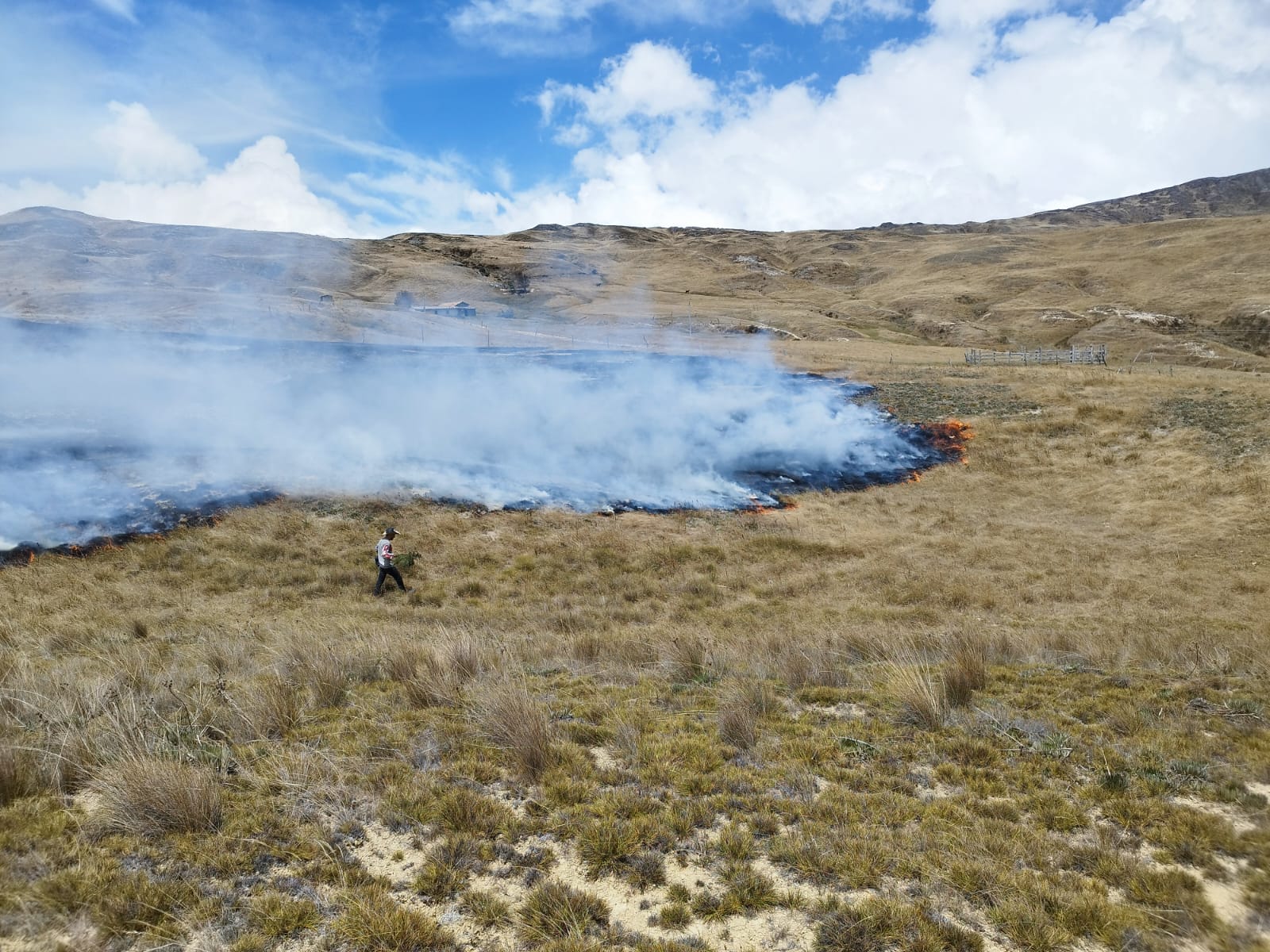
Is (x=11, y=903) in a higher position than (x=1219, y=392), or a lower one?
lower

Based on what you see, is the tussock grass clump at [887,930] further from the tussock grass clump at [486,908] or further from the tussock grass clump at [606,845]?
the tussock grass clump at [486,908]

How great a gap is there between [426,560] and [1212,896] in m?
15.2

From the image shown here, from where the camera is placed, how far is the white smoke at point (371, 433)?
18.5m

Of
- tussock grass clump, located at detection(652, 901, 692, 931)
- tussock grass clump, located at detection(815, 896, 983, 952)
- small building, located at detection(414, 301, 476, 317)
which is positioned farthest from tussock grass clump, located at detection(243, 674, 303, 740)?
small building, located at detection(414, 301, 476, 317)

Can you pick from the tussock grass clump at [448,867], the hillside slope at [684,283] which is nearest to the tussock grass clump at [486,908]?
the tussock grass clump at [448,867]

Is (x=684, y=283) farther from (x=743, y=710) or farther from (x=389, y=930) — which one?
(x=389, y=930)

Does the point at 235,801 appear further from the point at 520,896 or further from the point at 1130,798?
the point at 1130,798

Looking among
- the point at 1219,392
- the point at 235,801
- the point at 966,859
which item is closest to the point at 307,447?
the point at 235,801

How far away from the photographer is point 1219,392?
29.9 m

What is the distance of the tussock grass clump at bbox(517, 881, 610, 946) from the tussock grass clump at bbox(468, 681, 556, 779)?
57.4 inches

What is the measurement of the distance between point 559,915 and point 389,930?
98cm

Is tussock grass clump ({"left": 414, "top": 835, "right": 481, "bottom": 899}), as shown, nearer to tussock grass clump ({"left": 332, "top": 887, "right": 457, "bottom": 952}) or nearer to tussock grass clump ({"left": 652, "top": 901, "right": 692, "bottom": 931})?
tussock grass clump ({"left": 332, "top": 887, "right": 457, "bottom": 952})

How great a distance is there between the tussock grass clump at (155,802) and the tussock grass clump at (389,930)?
1.53 metres

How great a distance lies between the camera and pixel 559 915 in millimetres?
3863
